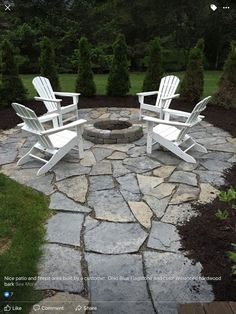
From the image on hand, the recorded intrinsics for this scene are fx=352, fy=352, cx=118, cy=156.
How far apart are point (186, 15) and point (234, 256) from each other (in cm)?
1478

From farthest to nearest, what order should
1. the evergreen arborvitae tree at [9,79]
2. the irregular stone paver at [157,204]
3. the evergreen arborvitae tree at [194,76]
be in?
the evergreen arborvitae tree at [194,76] < the evergreen arborvitae tree at [9,79] < the irregular stone paver at [157,204]

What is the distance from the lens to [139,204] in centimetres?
342

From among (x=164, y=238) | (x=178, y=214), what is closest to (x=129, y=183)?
(x=178, y=214)

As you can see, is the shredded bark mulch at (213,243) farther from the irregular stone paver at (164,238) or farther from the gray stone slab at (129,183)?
the gray stone slab at (129,183)

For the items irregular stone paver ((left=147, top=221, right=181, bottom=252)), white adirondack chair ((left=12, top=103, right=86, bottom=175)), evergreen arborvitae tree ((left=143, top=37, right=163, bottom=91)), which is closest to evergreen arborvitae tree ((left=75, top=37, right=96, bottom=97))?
evergreen arborvitae tree ((left=143, top=37, right=163, bottom=91))

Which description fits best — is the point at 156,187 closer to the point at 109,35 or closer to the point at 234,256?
the point at 234,256

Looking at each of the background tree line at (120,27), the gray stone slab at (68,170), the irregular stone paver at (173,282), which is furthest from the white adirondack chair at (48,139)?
the background tree line at (120,27)

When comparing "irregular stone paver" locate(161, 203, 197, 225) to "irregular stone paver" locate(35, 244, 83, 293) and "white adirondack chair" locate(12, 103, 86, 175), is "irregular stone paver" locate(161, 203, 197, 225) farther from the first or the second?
"white adirondack chair" locate(12, 103, 86, 175)

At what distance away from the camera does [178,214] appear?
3.26 metres

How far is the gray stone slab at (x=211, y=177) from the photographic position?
3887 mm

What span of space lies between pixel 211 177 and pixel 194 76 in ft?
13.2

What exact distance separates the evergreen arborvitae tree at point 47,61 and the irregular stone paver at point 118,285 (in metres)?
5.75

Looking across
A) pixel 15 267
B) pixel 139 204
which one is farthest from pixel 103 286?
pixel 139 204

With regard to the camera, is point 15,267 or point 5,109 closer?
point 15,267
